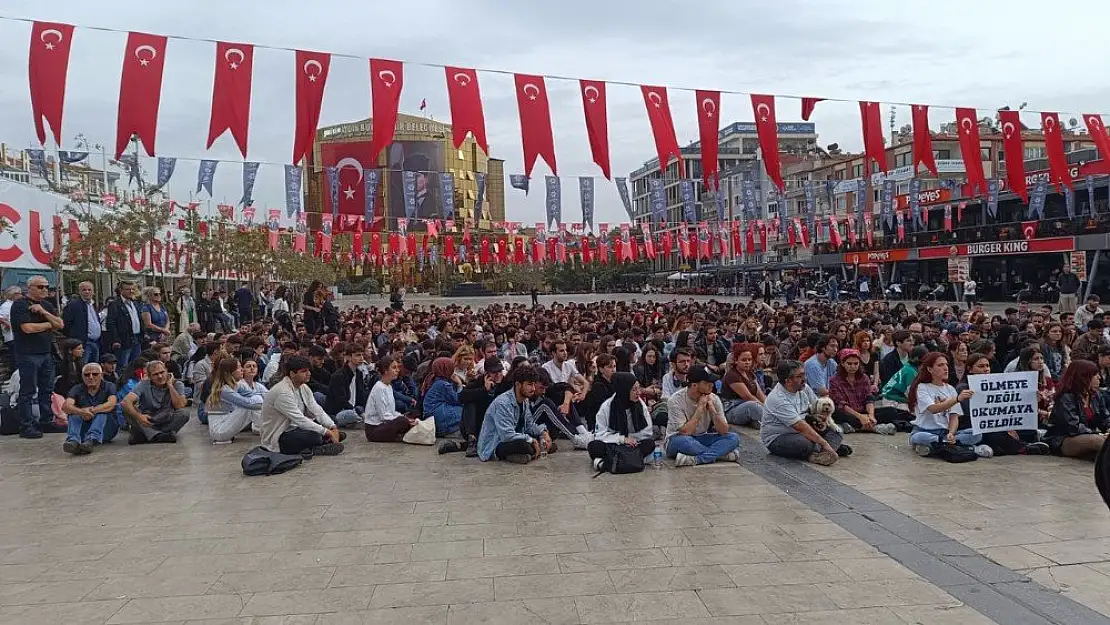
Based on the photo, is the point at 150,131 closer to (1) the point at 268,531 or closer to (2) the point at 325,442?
(2) the point at 325,442

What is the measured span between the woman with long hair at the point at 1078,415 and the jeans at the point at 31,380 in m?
10.6

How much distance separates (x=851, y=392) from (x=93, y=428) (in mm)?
8223

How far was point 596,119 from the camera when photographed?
12141 millimetres

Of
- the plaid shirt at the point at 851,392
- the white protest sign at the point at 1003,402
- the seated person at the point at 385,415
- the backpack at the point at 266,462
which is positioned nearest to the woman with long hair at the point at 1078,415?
the white protest sign at the point at 1003,402

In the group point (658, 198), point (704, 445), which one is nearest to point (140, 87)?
point (704, 445)

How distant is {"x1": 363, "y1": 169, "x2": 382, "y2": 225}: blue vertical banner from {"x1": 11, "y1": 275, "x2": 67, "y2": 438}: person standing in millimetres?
13780

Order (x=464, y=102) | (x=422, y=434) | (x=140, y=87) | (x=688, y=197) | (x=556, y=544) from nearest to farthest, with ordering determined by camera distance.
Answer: (x=556, y=544) < (x=422, y=434) < (x=140, y=87) < (x=464, y=102) < (x=688, y=197)

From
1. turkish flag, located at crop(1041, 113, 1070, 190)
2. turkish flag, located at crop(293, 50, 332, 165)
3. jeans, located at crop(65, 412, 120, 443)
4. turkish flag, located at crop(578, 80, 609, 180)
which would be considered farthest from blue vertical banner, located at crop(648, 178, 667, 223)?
jeans, located at crop(65, 412, 120, 443)

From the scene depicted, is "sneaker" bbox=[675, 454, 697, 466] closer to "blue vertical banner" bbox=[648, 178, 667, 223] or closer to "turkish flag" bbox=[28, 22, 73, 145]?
"turkish flag" bbox=[28, 22, 73, 145]

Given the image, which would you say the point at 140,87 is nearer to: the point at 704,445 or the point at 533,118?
the point at 533,118

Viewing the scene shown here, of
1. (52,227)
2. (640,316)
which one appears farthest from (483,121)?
(52,227)

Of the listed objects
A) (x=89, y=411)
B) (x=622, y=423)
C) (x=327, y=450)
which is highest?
(x=89, y=411)

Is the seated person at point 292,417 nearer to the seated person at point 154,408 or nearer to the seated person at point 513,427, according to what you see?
the seated person at point 513,427

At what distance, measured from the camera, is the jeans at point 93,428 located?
7832 mm
